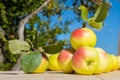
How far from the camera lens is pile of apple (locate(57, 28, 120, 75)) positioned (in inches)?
38.1

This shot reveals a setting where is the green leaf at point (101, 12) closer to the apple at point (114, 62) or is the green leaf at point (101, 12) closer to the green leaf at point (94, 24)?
the green leaf at point (94, 24)

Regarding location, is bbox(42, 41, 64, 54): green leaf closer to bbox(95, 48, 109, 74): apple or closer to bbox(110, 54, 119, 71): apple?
bbox(95, 48, 109, 74): apple

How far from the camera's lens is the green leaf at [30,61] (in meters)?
0.97

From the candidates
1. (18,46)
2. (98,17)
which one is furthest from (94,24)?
(18,46)

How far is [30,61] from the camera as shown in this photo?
971mm

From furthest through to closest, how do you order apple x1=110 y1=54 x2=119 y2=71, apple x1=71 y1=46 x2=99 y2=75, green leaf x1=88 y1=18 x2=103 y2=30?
apple x1=110 y1=54 x2=119 y2=71 → green leaf x1=88 y1=18 x2=103 y2=30 → apple x1=71 y1=46 x2=99 y2=75

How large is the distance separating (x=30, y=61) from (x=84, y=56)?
15 cm

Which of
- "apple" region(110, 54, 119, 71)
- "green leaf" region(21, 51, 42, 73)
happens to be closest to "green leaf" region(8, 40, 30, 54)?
"green leaf" region(21, 51, 42, 73)

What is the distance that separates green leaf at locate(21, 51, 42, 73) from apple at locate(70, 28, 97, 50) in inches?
4.5

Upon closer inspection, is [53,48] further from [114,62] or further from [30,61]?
[114,62]

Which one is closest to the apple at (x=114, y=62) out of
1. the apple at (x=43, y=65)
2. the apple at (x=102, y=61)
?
the apple at (x=102, y=61)

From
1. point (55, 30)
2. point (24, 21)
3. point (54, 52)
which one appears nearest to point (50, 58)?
point (54, 52)

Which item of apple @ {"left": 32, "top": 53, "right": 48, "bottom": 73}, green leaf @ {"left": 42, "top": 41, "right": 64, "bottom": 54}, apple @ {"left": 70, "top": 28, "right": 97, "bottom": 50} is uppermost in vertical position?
apple @ {"left": 70, "top": 28, "right": 97, "bottom": 50}

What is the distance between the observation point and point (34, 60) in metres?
0.98
